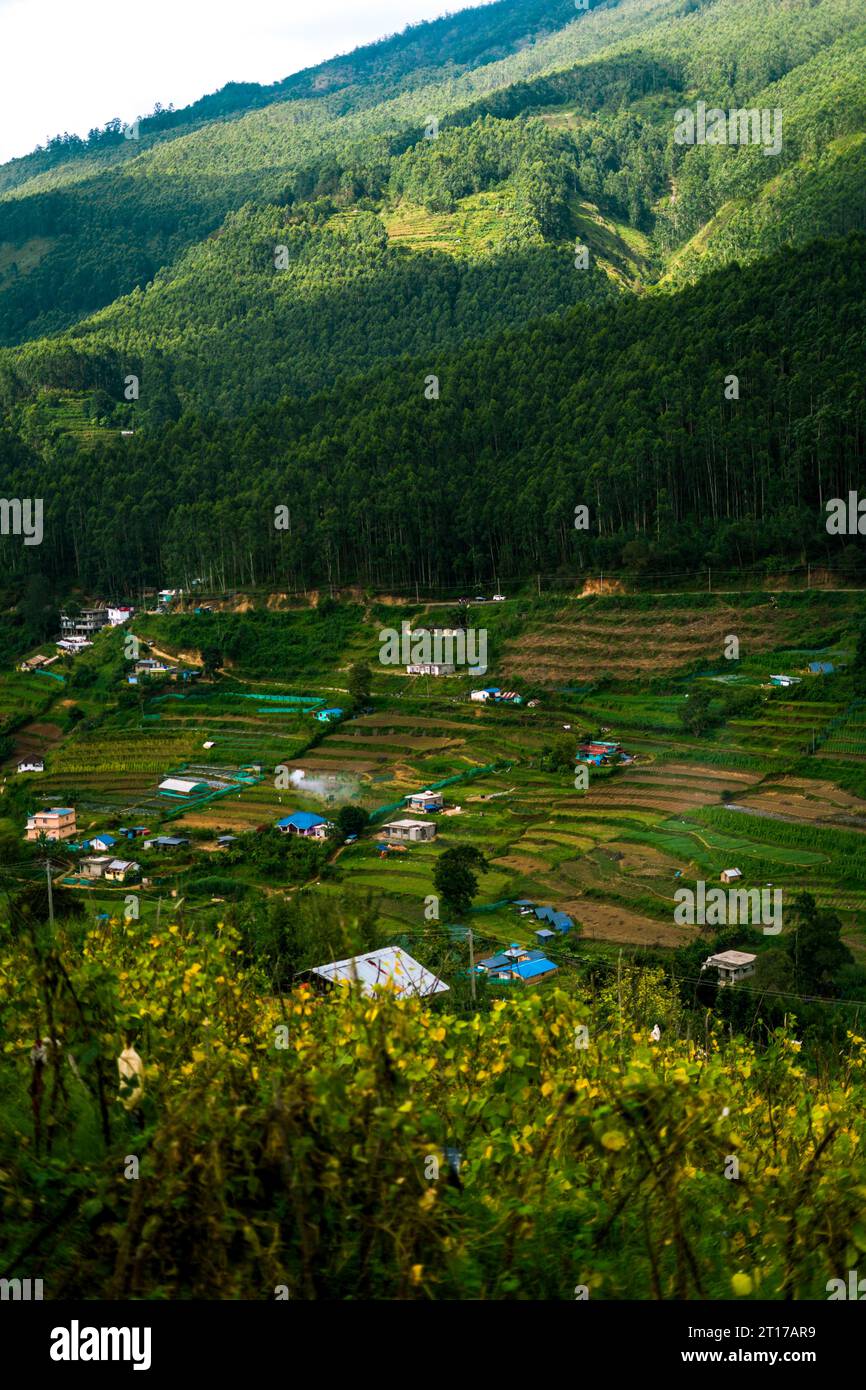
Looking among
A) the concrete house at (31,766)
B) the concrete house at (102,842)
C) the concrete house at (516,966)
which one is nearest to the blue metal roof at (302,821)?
the concrete house at (102,842)

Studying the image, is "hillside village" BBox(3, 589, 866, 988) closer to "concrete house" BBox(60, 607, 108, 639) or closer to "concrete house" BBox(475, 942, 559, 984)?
"concrete house" BBox(475, 942, 559, 984)

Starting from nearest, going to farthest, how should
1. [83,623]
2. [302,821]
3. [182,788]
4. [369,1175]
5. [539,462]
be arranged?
[369,1175]
[302,821]
[182,788]
[539,462]
[83,623]

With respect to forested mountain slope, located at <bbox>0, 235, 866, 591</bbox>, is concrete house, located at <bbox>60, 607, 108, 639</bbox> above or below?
below

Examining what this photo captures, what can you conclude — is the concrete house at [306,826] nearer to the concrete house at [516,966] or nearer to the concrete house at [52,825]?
the concrete house at [52,825]

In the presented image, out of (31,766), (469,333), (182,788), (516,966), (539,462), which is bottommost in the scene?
(516,966)

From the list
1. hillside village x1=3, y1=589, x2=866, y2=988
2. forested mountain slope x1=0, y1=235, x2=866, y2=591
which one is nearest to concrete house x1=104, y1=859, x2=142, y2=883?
hillside village x1=3, y1=589, x2=866, y2=988

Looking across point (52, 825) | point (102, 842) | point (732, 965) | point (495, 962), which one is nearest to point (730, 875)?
point (732, 965)

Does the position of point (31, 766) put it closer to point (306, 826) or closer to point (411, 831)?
point (306, 826)
